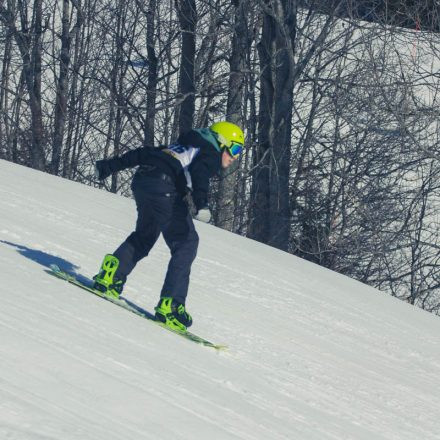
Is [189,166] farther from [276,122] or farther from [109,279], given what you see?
[276,122]

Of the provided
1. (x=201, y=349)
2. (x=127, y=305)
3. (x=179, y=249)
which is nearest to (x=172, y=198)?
(x=179, y=249)

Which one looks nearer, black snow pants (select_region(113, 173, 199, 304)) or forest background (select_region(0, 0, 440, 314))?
black snow pants (select_region(113, 173, 199, 304))

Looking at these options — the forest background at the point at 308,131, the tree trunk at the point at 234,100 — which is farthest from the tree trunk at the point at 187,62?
the tree trunk at the point at 234,100

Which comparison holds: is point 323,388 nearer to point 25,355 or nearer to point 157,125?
point 25,355

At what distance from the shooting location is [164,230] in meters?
7.88

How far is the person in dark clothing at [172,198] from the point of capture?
7.68m

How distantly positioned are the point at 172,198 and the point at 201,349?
103 cm

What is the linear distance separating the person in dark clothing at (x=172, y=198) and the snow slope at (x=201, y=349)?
10.2 inches

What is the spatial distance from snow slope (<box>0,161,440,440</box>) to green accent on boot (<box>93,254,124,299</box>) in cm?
13

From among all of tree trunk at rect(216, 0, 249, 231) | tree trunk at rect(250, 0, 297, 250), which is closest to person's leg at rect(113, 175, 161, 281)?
tree trunk at rect(250, 0, 297, 250)

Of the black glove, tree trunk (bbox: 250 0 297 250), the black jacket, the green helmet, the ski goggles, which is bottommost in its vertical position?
the black glove

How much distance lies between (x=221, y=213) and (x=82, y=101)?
7.01 m

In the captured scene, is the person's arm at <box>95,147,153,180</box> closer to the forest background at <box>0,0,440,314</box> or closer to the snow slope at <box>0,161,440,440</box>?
the snow slope at <box>0,161,440,440</box>

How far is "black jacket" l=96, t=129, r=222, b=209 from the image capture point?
755 centimetres
